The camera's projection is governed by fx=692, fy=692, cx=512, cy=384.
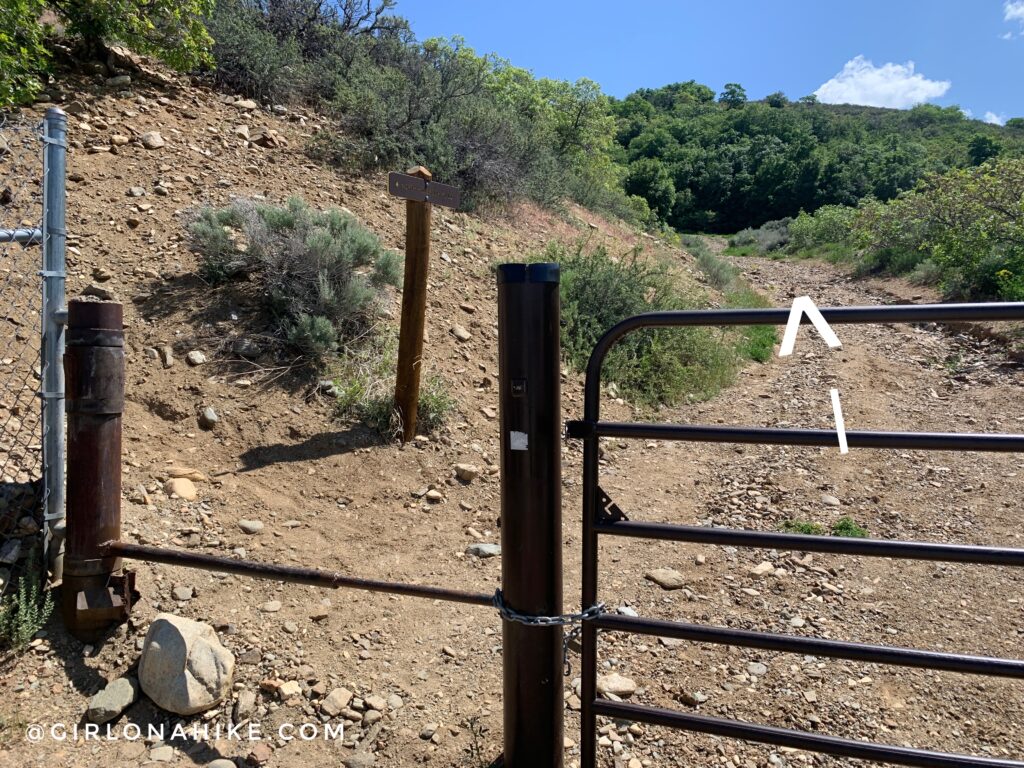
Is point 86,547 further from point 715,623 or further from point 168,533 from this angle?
point 715,623

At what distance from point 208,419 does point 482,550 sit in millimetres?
2120

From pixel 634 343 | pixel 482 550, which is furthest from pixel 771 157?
pixel 482 550

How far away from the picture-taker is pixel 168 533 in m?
3.53

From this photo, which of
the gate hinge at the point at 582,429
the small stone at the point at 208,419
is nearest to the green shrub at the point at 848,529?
the gate hinge at the point at 582,429

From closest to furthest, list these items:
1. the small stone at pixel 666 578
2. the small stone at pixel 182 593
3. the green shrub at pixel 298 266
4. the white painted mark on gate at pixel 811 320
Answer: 1. the white painted mark on gate at pixel 811 320
2. the small stone at pixel 182 593
3. the small stone at pixel 666 578
4. the green shrub at pixel 298 266

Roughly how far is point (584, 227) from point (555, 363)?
10527mm

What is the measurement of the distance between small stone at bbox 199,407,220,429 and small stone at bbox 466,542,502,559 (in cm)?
199

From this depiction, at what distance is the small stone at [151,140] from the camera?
7.30 m

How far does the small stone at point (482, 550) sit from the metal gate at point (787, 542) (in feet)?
6.58

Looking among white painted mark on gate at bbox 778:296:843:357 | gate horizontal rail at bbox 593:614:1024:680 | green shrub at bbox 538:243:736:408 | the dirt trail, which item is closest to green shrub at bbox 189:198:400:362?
green shrub at bbox 538:243:736:408

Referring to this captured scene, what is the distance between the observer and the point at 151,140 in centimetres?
732

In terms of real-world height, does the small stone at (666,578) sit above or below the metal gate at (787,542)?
below

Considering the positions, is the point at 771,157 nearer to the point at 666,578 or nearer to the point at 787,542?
the point at 666,578

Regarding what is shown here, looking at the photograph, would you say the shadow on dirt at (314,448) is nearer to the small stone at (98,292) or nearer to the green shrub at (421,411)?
the green shrub at (421,411)
